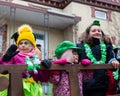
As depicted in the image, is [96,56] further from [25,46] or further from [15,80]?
[15,80]

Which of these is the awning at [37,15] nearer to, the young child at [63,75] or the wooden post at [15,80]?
the young child at [63,75]

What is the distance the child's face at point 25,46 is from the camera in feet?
13.8

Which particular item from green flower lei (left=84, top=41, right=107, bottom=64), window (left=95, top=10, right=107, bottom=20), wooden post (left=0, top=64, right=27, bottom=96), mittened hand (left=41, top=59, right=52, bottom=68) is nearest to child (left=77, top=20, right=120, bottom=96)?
green flower lei (left=84, top=41, right=107, bottom=64)

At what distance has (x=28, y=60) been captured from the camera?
381 cm

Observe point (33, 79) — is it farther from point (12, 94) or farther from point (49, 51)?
point (49, 51)

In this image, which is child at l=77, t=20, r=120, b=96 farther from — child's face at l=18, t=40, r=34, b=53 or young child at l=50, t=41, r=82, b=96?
child's face at l=18, t=40, r=34, b=53

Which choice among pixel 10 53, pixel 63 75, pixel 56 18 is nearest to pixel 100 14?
pixel 56 18

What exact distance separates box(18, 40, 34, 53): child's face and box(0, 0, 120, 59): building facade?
35.7 feet

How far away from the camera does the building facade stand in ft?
52.9

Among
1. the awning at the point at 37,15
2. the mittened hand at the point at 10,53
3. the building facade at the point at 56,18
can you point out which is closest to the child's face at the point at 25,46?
the mittened hand at the point at 10,53

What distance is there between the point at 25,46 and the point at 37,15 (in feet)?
41.0

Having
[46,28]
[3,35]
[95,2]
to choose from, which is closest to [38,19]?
[46,28]

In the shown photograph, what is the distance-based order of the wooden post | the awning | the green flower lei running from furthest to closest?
the awning
the green flower lei
the wooden post

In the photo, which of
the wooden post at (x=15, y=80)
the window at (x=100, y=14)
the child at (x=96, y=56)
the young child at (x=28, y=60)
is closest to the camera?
the wooden post at (x=15, y=80)
